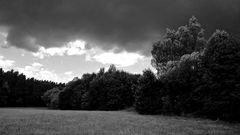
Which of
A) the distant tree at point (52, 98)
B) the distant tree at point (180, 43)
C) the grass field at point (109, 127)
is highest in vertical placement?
the distant tree at point (180, 43)

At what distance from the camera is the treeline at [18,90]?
100256mm

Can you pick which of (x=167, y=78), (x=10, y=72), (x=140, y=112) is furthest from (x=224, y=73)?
Result: (x=10, y=72)

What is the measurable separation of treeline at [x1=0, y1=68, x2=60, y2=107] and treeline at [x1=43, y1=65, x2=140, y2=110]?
22724 millimetres

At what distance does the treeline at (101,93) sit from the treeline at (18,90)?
22.7 metres

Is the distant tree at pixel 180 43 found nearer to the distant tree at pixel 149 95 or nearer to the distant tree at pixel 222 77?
the distant tree at pixel 149 95

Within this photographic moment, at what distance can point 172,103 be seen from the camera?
44.9 metres

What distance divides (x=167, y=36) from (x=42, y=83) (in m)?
85.2

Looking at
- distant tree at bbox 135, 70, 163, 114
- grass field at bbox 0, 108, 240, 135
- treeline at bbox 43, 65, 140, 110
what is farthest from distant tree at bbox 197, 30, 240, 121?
treeline at bbox 43, 65, 140, 110

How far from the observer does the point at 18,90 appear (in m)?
105

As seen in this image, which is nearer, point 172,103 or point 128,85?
point 172,103

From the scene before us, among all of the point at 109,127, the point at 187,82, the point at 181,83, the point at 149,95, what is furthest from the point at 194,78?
the point at 109,127

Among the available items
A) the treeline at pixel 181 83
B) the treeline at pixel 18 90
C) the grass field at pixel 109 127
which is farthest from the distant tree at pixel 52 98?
the grass field at pixel 109 127

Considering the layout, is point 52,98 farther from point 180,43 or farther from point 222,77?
point 222,77

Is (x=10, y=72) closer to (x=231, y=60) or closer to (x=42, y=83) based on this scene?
(x=42, y=83)
